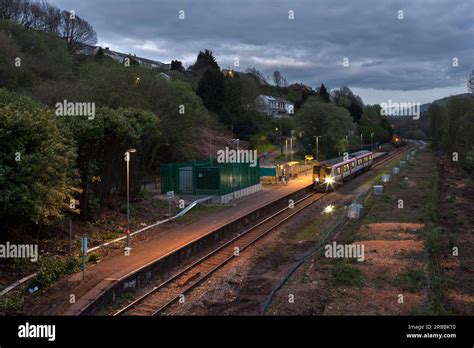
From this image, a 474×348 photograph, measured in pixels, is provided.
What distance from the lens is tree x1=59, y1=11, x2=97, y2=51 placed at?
84375 mm

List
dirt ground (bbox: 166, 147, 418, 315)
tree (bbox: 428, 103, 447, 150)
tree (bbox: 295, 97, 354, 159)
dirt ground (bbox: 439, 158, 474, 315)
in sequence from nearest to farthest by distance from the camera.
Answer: dirt ground (bbox: 166, 147, 418, 315) < dirt ground (bbox: 439, 158, 474, 315) < tree (bbox: 295, 97, 354, 159) < tree (bbox: 428, 103, 447, 150)

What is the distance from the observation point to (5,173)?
15594 millimetres

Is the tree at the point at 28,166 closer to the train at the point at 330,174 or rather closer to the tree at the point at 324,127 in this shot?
the train at the point at 330,174

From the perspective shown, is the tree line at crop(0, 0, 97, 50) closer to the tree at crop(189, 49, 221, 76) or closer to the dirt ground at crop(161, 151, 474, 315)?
the tree at crop(189, 49, 221, 76)

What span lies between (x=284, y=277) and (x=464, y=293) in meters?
6.45

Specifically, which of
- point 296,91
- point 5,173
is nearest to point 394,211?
point 5,173

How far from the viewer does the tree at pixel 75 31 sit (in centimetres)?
8438

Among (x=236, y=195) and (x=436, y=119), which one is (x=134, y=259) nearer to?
(x=236, y=195)

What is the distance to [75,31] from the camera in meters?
88.0

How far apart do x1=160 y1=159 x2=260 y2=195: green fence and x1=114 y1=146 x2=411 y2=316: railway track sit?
18.4 ft

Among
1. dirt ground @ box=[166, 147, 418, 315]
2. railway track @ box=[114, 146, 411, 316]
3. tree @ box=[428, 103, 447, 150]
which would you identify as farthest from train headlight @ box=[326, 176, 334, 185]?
tree @ box=[428, 103, 447, 150]

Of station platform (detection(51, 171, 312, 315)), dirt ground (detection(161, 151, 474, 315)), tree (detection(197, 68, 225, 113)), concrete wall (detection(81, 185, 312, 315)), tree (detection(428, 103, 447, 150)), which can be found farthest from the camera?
tree (detection(428, 103, 447, 150))

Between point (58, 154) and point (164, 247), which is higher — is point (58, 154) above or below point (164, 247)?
above
